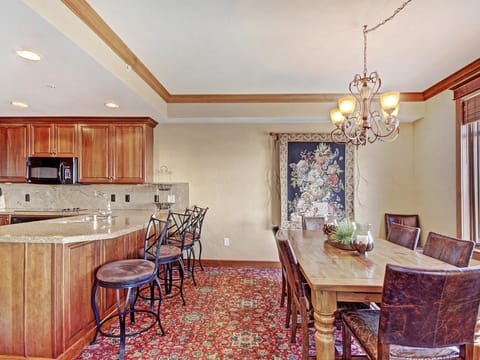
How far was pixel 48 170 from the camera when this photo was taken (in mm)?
4086

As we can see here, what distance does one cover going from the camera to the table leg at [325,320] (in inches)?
61.2

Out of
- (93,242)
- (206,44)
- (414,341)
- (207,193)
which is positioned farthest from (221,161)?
(414,341)

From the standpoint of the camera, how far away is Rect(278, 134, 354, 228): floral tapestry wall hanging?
167 inches

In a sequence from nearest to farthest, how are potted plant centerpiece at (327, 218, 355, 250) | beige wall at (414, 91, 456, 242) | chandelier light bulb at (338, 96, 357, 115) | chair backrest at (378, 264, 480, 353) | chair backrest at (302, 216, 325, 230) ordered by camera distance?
chair backrest at (378, 264, 480, 353), potted plant centerpiece at (327, 218, 355, 250), chandelier light bulb at (338, 96, 357, 115), beige wall at (414, 91, 456, 242), chair backrest at (302, 216, 325, 230)

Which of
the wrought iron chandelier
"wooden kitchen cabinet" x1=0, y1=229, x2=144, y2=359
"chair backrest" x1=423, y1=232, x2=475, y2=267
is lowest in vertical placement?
"wooden kitchen cabinet" x1=0, y1=229, x2=144, y2=359

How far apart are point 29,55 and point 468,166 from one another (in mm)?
4617

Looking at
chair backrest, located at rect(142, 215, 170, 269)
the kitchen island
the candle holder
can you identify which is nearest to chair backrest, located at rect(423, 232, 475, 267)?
→ the candle holder

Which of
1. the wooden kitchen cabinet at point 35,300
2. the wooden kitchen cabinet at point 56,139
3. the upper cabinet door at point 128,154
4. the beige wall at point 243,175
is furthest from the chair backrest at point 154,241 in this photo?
the wooden kitchen cabinet at point 56,139

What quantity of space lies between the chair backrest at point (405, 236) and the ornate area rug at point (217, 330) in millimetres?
1066

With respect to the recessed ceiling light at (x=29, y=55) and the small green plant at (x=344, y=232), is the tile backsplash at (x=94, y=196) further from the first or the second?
the small green plant at (x=344, y=232)

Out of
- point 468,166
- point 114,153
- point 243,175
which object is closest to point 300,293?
point 243,175

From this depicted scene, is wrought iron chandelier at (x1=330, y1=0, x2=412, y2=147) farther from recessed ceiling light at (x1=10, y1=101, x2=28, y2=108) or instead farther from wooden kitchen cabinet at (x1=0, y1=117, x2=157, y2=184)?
recessed ceiling light at (x1=10, y1=101, x2=28, y2=108)

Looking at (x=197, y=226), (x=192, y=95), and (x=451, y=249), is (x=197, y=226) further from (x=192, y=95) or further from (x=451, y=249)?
(x=451, y=249)

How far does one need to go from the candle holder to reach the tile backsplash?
2.88 metres
